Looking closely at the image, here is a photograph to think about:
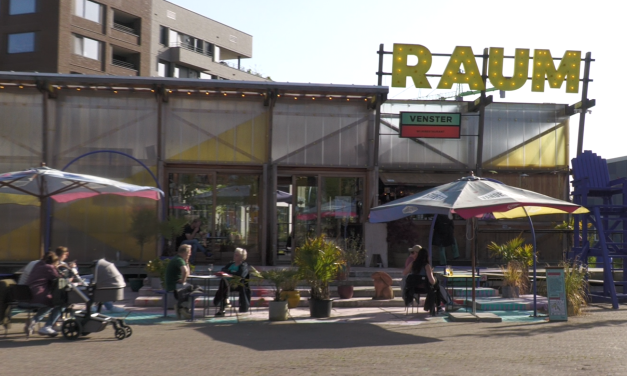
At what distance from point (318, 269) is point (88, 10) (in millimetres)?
34916

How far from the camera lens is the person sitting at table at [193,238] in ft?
59.9

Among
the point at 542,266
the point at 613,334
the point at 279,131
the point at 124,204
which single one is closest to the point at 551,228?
the point at 542,266

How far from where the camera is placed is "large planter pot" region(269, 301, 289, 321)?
12711 mm

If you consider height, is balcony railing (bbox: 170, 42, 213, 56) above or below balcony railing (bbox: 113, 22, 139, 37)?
above

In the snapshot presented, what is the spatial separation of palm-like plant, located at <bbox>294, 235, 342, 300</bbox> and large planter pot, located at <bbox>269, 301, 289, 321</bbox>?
70cm

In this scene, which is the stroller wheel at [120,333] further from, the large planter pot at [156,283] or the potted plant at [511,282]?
the potted plant at [511,282]

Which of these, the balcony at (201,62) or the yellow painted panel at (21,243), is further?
the balcony at (201,62)

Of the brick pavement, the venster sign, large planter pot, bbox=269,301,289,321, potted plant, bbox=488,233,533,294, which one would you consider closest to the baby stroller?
the brick pavement

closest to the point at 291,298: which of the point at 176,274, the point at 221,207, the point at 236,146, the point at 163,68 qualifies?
the point at 176,274

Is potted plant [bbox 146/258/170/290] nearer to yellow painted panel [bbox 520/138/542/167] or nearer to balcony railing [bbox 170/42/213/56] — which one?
yellow painted panel [bbox 520/138/542/167]

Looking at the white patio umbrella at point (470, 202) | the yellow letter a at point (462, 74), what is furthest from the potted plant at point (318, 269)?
the yellow letter a at point (462, 74)

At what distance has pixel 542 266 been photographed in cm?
1930

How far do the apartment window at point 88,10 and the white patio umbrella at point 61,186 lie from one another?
1156 inches

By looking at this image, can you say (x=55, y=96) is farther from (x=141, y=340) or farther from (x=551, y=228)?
(x=551, y=228)
